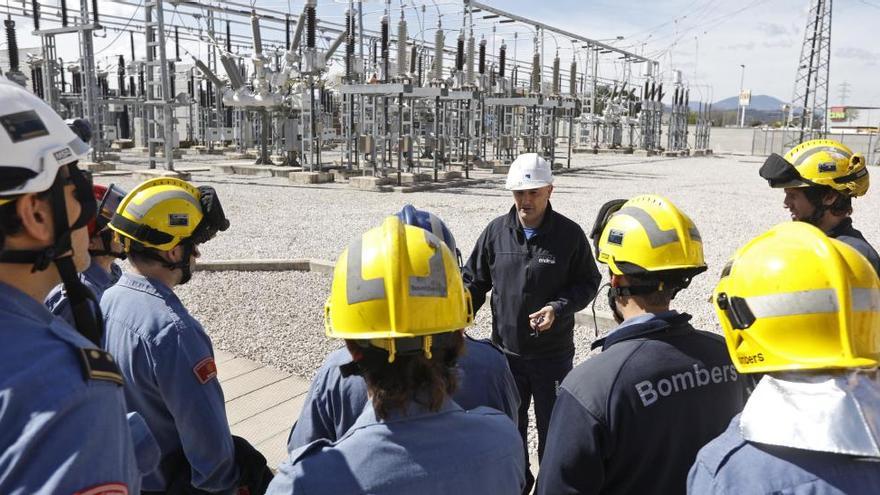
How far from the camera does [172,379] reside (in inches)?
83.7

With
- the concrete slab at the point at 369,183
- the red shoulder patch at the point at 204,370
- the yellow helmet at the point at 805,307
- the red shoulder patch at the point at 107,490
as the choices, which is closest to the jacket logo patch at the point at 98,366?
the red shoulder patch at the point at 107,490

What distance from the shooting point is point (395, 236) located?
63.5 inches

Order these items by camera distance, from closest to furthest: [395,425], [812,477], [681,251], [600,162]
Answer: [812,477], [395,425], [681,251], [600,162]

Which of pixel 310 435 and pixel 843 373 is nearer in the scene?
pixel 843 373

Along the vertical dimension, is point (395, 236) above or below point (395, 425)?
above

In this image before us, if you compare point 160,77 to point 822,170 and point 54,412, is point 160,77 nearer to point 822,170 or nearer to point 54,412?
point 822,170

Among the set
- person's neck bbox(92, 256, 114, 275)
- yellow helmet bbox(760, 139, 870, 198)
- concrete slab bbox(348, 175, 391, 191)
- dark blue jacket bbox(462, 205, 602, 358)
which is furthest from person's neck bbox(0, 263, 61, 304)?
concrete slab bbox(348, 175, 391, 191)

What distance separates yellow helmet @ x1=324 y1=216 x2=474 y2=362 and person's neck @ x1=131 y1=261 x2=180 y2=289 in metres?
1.05

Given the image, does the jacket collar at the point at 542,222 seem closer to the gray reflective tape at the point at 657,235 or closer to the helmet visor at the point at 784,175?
the helmet visor at the point at 784,175

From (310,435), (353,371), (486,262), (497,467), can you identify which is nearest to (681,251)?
(497,467)

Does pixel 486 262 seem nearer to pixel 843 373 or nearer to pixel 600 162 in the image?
pixel 843 373

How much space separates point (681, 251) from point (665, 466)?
0.75m

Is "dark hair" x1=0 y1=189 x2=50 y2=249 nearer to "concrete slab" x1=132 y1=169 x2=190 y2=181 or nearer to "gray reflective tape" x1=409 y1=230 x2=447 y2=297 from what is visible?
"gray reflective tape" x1=409 y1=230 x2=447 y2=297

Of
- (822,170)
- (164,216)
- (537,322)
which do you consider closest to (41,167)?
(164,216)
